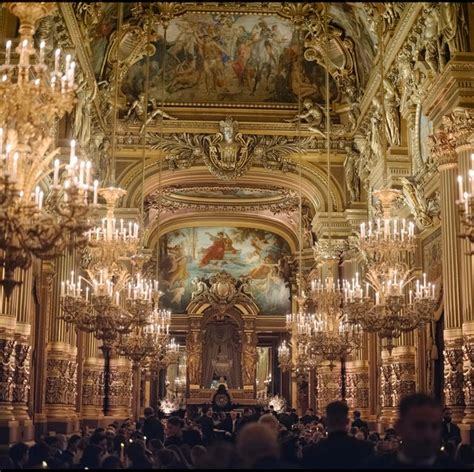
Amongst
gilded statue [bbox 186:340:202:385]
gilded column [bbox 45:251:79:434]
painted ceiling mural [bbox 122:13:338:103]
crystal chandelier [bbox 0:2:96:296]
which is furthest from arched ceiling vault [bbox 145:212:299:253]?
crystal chandelier [bbox 0:2:96:296]

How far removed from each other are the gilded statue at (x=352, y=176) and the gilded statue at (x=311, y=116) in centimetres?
97

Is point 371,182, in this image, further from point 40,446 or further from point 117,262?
point 40,446

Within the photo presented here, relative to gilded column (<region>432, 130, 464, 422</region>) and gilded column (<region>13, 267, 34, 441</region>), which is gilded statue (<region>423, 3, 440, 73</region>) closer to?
gilded column (<region>432, 130, 464, 422</region>)

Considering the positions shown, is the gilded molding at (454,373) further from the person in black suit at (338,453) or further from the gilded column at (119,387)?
the gilded column at (119,387)

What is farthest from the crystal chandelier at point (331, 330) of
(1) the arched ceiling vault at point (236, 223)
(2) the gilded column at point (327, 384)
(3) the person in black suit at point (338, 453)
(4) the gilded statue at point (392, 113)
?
(1) the arched ceiling vault at point (236, 223)

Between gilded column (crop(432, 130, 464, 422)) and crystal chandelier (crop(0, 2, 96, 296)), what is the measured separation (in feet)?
23.7

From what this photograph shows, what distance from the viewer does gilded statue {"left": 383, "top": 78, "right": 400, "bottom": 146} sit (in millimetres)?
19672

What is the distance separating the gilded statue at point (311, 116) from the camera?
24125mm

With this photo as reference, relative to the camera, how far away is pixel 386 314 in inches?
502

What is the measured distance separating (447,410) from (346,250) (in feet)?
37.0

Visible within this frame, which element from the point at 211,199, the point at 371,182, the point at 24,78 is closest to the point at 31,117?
the point at 24,78

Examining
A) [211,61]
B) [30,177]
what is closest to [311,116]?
[211,61]

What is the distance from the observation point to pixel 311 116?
24.2 m

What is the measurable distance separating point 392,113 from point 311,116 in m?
4.70
